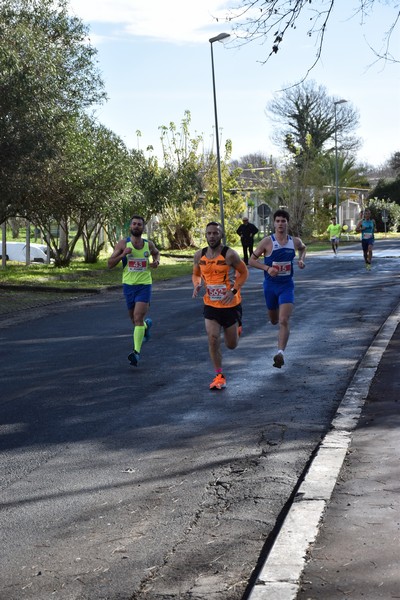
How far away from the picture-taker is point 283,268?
11.3 meters

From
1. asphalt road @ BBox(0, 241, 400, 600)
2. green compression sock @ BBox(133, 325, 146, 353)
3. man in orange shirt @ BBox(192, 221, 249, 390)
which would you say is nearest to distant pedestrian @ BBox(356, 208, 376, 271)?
asphalt road @ BBox(0, 241, 400, 600)

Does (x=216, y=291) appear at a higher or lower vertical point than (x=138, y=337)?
higher

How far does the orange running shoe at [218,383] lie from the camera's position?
31.6ft

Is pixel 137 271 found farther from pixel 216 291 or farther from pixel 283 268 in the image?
pixel 216 291

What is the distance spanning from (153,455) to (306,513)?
6.00 feet

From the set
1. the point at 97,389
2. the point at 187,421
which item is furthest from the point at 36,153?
the point at 187,421

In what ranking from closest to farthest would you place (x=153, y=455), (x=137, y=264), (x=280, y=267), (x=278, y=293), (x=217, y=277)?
(x=153, y=455)
(x=217, y=277)
(x=280, y=267)
(x=278, y=293)
(x=137, y=264)

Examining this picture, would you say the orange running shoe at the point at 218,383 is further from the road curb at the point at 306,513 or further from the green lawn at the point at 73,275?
the green lawn at the point at 73,275

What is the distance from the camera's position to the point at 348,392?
9203 mm

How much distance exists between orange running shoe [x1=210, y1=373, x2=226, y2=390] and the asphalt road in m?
0.10

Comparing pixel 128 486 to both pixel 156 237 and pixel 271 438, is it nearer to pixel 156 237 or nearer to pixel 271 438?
pixel 271 438

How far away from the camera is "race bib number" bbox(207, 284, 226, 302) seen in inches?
390

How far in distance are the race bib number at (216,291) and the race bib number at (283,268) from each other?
1529 millimetres

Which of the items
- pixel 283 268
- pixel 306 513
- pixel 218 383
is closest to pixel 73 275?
pixel 283 268
